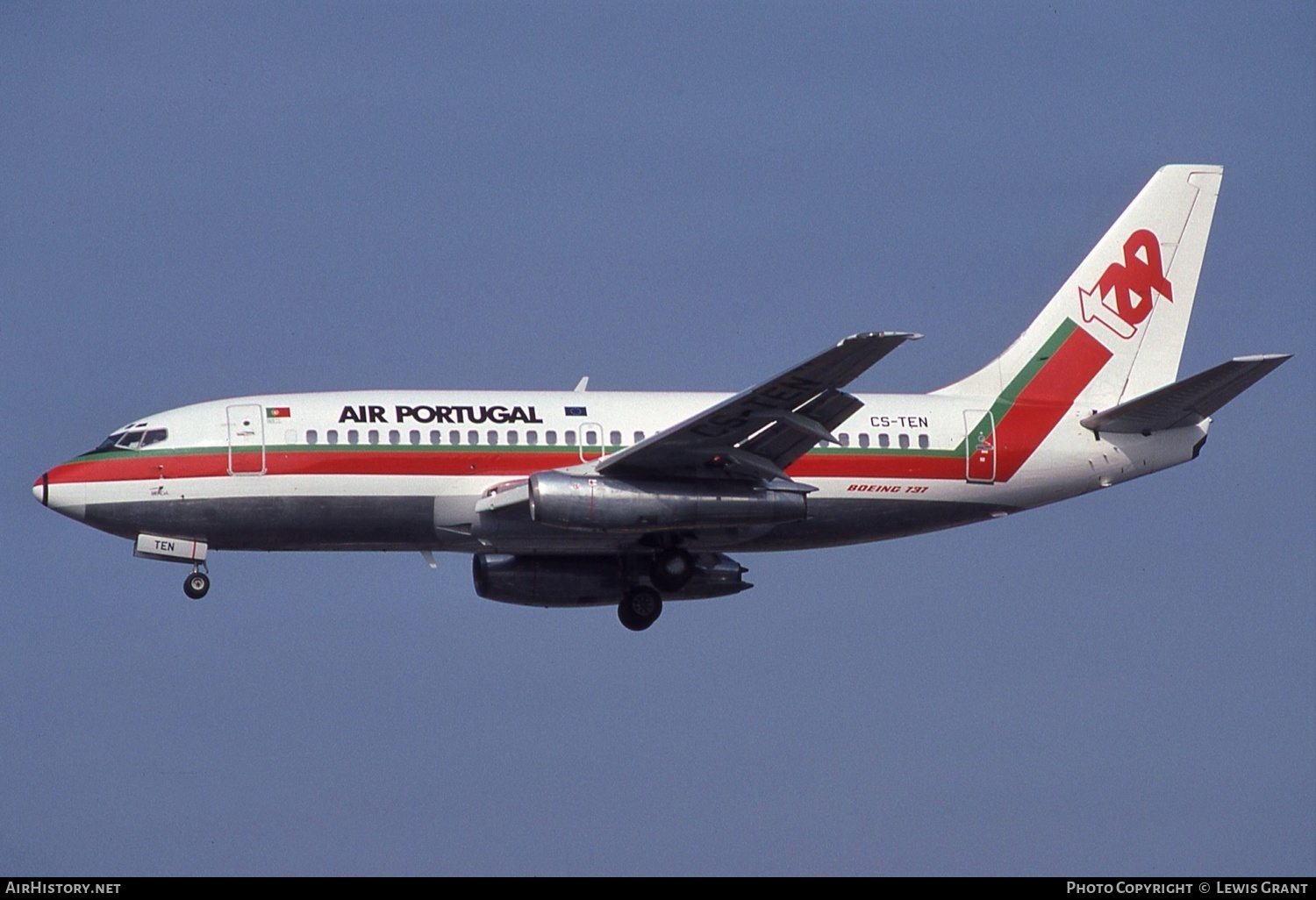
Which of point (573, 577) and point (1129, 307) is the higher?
point (1129, 307)

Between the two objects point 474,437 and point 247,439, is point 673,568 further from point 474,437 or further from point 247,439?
point 247,439

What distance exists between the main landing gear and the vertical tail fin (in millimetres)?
8609

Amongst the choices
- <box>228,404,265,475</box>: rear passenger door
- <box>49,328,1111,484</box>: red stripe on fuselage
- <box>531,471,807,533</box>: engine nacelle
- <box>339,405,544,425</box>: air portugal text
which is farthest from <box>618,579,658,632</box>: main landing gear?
<box>228,404,265,475</box>: rear passenger door

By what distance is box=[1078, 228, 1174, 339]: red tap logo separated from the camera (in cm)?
5109

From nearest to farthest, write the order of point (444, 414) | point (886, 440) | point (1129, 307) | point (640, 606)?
1. point (444, 414)
2. point (886, 440)
3. point (640, 606)
4. point (1129, 307)

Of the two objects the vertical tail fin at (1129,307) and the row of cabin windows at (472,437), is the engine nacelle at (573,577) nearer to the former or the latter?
the row of cabin windows at (472,437)

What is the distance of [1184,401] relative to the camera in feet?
156

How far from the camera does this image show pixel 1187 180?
172 ft

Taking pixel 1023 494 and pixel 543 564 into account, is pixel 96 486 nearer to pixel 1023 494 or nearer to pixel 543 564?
pixel 543 564

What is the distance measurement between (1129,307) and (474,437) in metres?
17.1

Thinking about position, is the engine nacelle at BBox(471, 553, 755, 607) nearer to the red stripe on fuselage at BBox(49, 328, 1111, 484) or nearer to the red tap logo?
the red stripe on fuselage at BBox(49, 328, 1111, 484)

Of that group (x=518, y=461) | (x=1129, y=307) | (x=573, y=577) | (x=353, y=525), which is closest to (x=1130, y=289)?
(x=1129, y=307)

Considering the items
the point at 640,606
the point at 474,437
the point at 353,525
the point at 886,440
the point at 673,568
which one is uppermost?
the point at 474,437
